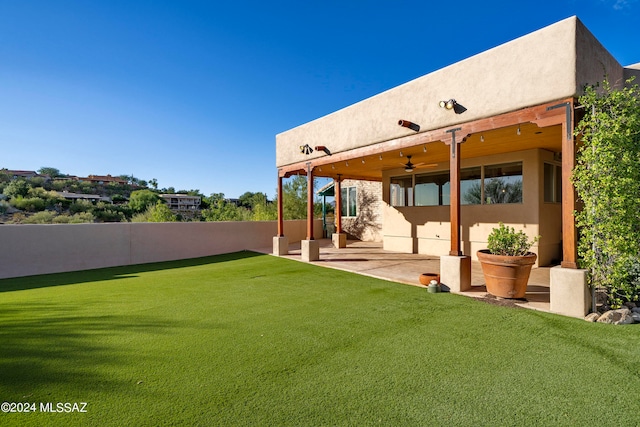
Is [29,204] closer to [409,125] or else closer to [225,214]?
[225,214]

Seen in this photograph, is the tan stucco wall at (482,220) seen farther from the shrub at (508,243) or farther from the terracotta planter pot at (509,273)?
the terracotta planter pot at (509,273)

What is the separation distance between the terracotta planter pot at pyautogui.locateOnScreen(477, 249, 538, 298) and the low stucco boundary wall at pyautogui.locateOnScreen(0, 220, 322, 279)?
10.4 meters

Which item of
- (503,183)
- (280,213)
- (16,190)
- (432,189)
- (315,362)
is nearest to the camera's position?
(315,362)

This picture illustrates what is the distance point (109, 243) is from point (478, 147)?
12.3 m

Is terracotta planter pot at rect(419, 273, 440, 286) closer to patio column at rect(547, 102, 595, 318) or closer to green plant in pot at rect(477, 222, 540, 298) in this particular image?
green plant in pot at rect(477, 222, 540, 298)

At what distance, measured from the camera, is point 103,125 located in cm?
2891

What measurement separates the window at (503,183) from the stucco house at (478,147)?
0.03 meters

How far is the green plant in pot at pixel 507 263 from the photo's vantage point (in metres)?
5.11

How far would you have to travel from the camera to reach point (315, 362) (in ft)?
10.5

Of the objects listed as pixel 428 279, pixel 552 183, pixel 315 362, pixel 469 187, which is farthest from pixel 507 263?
pixel 552 183

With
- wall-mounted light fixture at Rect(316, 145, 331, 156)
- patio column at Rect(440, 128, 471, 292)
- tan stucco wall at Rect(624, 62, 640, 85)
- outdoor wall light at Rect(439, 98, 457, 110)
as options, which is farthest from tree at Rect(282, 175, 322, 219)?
tan stucco wall at Rect(624, 62, 640, 85)

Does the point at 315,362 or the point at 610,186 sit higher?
the point at 610,186

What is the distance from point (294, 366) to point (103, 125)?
34.8 m

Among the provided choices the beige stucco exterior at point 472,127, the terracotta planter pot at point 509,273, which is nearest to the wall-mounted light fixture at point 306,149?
the beige stucco exterior at point 472,127
